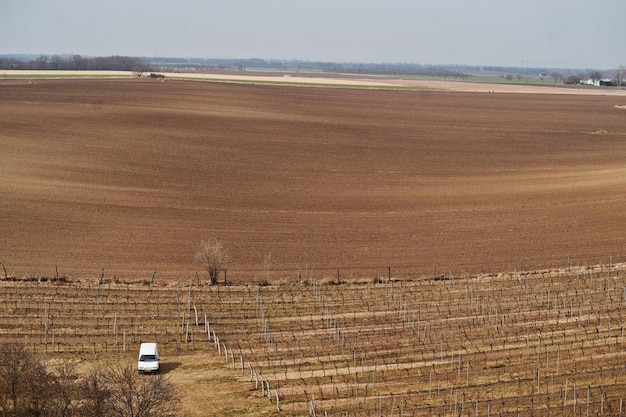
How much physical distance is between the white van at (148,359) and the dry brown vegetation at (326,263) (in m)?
0.98

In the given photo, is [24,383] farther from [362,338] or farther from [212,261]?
[212,261]

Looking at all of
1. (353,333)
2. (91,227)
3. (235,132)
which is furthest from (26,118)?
(353,333)

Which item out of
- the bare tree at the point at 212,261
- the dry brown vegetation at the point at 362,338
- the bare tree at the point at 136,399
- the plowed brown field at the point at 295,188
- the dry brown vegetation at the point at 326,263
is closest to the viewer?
the bare tree at the point at 136,399

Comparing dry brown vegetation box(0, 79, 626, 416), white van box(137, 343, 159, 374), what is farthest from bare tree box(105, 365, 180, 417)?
white van box(137, 343, 159, 374)

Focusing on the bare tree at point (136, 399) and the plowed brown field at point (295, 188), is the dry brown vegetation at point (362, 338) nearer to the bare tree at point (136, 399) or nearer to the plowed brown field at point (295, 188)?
the bare tree at point (136, 399)

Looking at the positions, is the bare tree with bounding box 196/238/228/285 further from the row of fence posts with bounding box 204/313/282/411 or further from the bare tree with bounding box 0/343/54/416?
the bare tree with bounding box 0/343/54/416

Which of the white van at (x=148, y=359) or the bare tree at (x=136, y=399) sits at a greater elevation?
the bare tree at (x=136, y=399)

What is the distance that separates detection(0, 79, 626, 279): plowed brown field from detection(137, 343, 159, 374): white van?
38.2ft

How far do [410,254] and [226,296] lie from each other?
1125cm

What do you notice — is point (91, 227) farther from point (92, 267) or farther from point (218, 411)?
point (218, 411)

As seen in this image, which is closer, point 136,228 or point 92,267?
point 92,267

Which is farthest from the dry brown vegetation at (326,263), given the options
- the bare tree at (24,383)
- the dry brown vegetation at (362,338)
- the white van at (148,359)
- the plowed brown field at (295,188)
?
the bare tree at (24,383)

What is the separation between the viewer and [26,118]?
89625 mm

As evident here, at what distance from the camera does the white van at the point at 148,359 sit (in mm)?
28719
